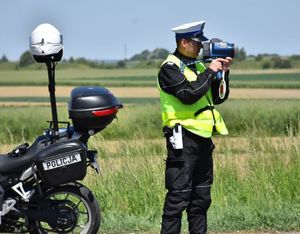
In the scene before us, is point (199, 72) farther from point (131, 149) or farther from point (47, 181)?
point (131, 149)

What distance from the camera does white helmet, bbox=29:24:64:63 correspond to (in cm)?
654

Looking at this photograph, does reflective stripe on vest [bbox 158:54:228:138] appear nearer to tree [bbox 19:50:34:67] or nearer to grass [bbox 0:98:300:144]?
grass [bbox 0:98:300:144]

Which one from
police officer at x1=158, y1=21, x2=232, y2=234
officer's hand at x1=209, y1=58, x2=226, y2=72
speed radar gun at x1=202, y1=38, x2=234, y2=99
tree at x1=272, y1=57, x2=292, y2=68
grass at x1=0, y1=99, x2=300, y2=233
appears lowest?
tree at x1=272, y1=57, x2=292, y2=68

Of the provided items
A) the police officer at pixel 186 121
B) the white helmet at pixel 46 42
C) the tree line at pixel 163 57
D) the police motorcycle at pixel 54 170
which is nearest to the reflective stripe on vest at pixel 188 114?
the police officer at pixel 186 121

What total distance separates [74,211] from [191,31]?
1820 millimetres

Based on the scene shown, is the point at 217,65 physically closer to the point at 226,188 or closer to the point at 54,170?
the point at 54,170

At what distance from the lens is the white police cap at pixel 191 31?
632 centimetres

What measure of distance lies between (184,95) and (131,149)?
14.7 ft

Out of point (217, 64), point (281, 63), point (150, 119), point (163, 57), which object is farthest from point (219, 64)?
point (163, 57)

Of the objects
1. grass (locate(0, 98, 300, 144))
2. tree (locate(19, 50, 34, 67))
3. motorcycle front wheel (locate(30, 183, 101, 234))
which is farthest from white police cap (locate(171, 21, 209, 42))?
tree (locate(19, 50, 34, 67))

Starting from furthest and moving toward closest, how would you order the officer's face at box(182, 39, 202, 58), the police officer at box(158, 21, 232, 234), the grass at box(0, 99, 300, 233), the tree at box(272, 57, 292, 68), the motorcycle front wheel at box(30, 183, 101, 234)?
the tree at box(272, 57, 292, 68)
the grass at box(0, 99, 300, 233)
the motorcycle front wheel at box(30, 183, 101, 234)
the officer's face at box(182, 39, 202, 58)
the police officer at box(158, 21, 232, 234)

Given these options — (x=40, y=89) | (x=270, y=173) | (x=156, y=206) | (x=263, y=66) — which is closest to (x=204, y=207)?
(x=156, y=206)

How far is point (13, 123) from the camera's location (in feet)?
87.2

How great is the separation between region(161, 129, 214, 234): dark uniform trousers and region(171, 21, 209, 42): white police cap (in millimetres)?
763
